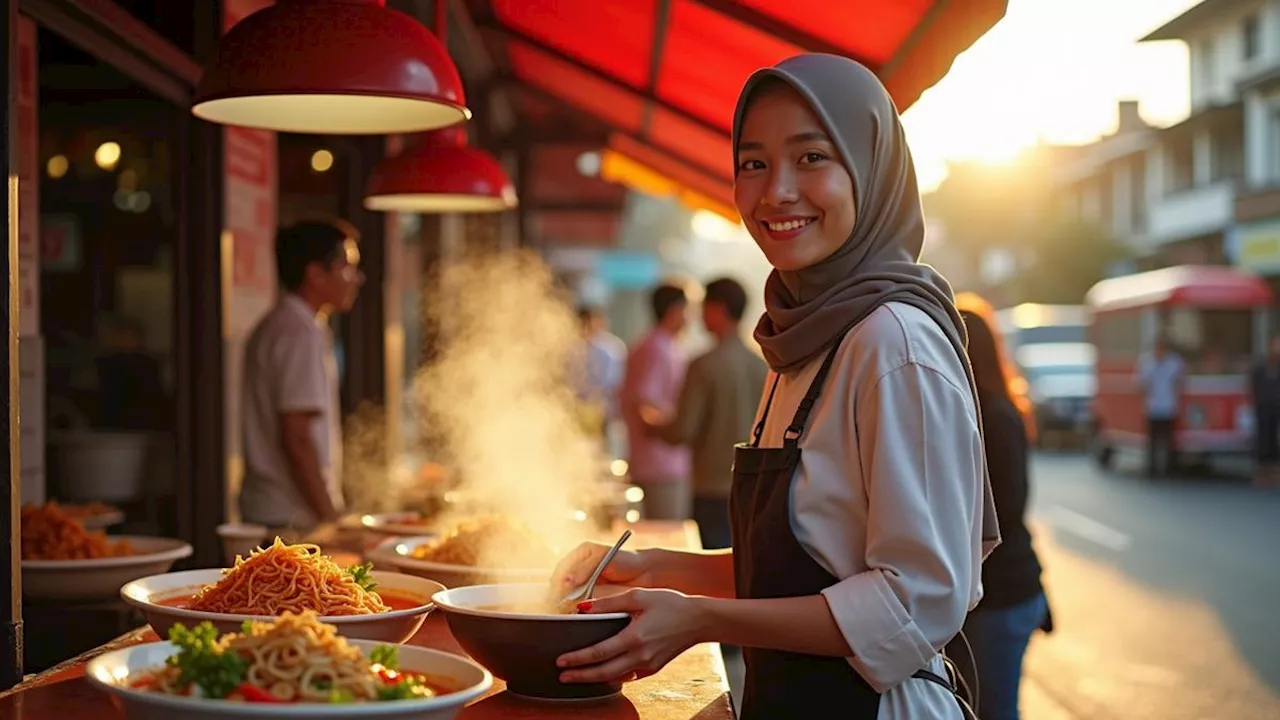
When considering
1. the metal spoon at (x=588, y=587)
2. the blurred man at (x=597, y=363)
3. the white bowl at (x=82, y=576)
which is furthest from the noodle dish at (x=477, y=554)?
the blurred man at (x=597, y=363)

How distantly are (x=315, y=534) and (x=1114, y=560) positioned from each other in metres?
9.40

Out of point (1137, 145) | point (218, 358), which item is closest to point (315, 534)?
point (218, 358)

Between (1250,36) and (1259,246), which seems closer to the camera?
(1259,246)

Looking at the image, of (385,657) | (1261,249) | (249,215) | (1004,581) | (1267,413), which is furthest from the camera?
(1261,249)

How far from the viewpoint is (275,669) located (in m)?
1.81

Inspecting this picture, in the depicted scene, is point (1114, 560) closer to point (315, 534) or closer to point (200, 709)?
point (315, 534)

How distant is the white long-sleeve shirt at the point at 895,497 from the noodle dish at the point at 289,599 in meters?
0.75

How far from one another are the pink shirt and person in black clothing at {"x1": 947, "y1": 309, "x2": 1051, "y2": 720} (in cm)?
497

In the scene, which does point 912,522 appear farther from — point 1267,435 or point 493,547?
point 1267,435

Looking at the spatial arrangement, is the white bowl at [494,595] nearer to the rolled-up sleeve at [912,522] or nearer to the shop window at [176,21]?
the rolled-up sleeve at [912,522]

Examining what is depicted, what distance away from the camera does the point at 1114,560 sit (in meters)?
12.3

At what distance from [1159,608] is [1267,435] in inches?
406

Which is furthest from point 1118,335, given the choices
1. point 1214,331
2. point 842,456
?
point 842,456

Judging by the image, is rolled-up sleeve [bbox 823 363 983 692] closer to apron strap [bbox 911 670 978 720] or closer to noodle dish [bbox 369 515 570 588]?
apron strap [bbox 911 670 978 720]
